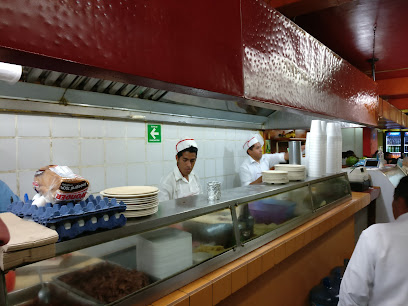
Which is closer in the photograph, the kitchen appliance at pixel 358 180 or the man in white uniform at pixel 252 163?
→ the kitchen appliance at pixel 358 180

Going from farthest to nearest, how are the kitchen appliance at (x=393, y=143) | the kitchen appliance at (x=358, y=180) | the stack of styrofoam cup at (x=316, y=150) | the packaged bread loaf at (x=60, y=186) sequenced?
the kitchen appliance at (x=393, y=143) < the kitchen appliance at (x=358, y=180) < the stack of styrofoam cup at (x=316, y=150) < the packaged bread loaf at (x=60, y=186)

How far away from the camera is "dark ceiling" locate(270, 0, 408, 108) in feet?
8.86

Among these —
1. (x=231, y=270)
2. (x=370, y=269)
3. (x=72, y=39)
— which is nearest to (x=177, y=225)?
(x=231, y=270)

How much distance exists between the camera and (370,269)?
5.50ft

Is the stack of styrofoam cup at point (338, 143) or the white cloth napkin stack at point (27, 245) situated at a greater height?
the stack of styrofoam cup at point (338, 143)

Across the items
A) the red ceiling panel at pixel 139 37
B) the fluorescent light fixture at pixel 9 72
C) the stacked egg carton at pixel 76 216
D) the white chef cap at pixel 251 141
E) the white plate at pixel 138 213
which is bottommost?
the white plate at pixel 138 213

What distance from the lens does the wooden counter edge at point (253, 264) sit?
1350mm

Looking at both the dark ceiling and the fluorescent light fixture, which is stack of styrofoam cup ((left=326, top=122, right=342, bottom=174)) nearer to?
the dark ceiling

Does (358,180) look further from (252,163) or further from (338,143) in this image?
(252,163)

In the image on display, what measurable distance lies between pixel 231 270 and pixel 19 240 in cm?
107

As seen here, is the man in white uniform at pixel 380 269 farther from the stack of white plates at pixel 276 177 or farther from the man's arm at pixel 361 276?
the stack of white plates at pixel 276 177

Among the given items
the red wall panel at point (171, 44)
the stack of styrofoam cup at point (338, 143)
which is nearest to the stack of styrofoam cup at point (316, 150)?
the stack of styrofoam cup at point (338, 143)

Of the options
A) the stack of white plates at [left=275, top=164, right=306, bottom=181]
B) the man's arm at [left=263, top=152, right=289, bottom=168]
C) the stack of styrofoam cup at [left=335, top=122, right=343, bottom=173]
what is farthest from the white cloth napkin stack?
the man's arm at [left=263, top=152, right=289, bottom=168]

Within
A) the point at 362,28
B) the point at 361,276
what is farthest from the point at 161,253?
the point at 362,28
